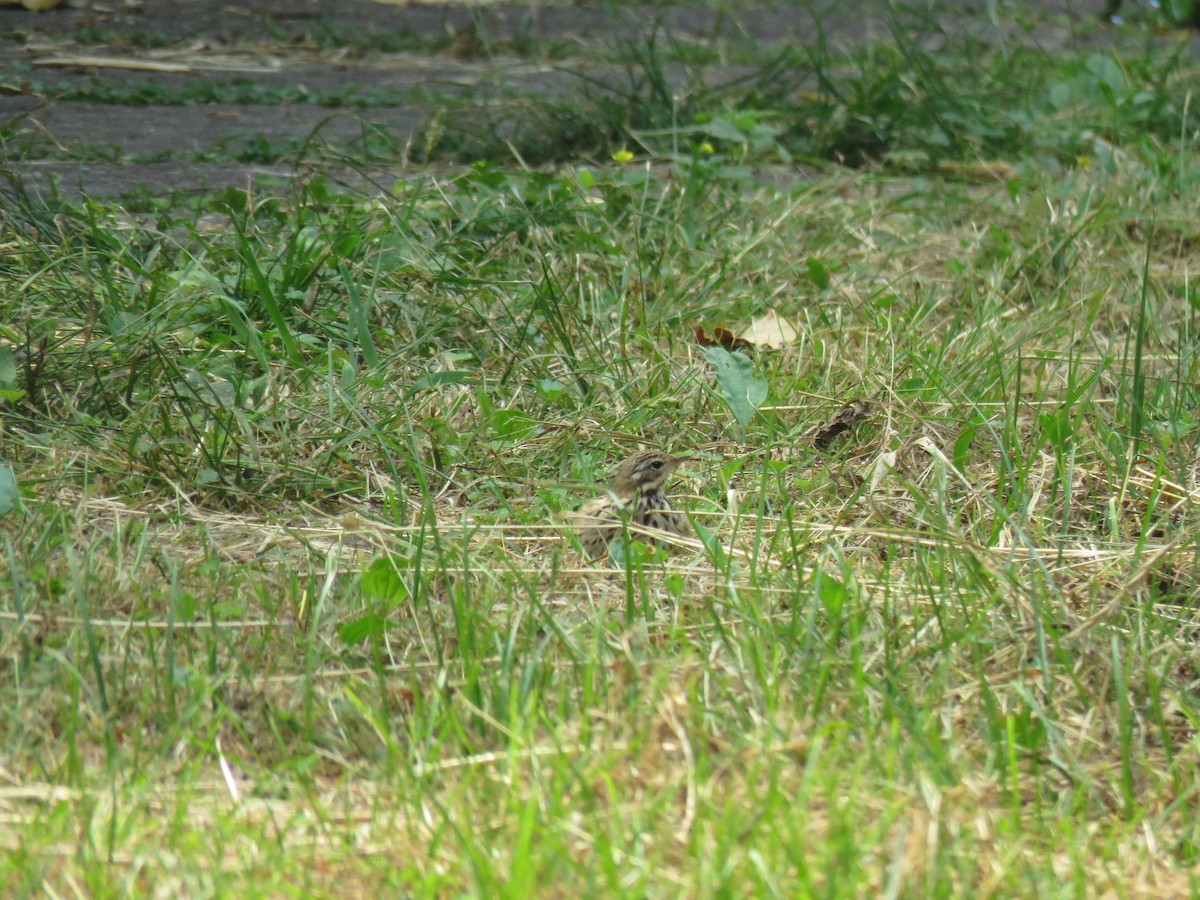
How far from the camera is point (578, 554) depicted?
3189 mm

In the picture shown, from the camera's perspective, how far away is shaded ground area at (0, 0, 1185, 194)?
17.4 feet

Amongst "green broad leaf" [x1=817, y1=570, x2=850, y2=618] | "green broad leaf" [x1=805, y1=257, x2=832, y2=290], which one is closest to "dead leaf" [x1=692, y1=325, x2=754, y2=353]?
"green broad leaf" [x1=805, y1=257, x2=832, y2=290]

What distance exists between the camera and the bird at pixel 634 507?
3248mm

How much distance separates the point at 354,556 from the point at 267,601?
0.37m

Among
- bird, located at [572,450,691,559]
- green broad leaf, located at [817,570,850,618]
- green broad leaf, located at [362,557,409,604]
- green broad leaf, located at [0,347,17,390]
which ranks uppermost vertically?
green broad leaf, located at [817,570,850,618]

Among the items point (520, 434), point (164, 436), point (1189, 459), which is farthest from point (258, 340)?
point (1189, 459)

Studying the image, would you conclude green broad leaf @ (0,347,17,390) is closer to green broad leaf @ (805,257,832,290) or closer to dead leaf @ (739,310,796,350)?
dead leaf @ (739,310,796,350)

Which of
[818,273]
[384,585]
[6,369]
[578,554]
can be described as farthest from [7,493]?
[818,273]

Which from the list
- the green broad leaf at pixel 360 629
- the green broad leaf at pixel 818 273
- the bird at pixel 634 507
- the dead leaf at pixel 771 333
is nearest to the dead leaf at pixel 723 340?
the dead leaf at pixel 771 333

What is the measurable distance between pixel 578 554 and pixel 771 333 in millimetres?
1402

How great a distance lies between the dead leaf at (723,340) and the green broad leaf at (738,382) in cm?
30

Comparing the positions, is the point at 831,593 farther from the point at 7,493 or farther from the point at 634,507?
the point at 7,493

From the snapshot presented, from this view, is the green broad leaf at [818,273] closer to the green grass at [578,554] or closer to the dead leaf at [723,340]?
the green grass at [578,554]

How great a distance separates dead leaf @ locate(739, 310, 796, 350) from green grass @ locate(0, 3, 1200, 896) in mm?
65
